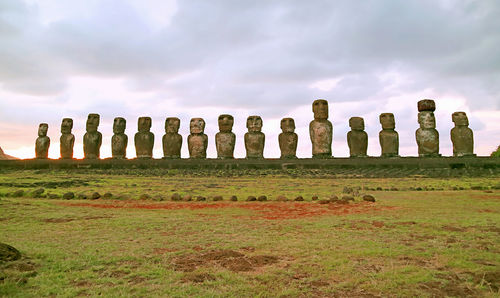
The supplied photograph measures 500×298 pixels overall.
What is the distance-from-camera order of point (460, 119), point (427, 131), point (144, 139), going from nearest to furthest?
point (427, 131) → point (460, 119) → point (144, 139)

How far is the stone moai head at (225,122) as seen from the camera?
19.8 metres

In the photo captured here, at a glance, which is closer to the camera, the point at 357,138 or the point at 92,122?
the point at 357,138

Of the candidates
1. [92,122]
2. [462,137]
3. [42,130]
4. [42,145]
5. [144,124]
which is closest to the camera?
[462,137]

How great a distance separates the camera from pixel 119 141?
69.3 ft

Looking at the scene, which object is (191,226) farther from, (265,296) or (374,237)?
(265,296)

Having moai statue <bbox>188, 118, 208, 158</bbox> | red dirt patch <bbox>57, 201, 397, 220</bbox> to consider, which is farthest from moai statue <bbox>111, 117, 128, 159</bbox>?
red dirt patch <bbox>57, 201, 397, 220</bbox>

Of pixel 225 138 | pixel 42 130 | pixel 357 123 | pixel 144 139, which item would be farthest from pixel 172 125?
pixel 357 123

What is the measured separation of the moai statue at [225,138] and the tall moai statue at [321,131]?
3988 mm

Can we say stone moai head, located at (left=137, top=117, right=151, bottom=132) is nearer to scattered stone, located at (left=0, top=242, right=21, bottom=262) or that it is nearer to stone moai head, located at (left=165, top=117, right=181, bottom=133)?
stone moai head, located at (left=165, top=117, right=181, bottom=133)

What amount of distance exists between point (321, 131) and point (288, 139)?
163 centimetres

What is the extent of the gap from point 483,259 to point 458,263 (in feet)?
0.99

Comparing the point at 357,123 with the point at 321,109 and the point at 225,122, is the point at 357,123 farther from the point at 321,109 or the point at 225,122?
the point at 225,122

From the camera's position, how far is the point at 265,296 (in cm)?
252

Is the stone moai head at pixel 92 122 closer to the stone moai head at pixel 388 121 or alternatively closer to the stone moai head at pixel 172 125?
the stone moai head at pixel 172 125
